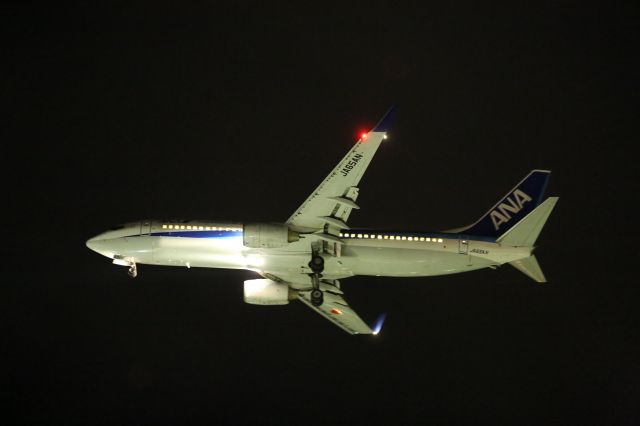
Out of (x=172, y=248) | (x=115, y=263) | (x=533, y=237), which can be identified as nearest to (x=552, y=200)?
(x=533, y=237)

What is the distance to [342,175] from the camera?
156 feet

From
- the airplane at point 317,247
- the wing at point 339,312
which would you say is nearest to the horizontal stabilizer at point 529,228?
the airplane at point 317,247

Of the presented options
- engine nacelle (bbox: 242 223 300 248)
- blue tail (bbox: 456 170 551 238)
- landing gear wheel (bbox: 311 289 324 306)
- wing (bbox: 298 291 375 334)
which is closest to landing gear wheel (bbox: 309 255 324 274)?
landing gear wheel (bbox: 311 289 324 306)

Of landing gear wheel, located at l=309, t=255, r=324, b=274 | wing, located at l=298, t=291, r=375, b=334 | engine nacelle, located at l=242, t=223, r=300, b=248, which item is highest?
engine nacelle, located at l=242, t=223, r=300, b=248

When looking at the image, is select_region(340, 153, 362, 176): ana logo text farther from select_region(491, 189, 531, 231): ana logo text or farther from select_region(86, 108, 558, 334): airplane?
select_region(491, 189, 531, 231): ana logo text

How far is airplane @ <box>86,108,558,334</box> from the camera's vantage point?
49750 millimetres

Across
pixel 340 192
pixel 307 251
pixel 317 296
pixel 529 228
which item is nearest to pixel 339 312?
pixel 317 296

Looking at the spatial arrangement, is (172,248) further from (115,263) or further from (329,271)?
(329,271)

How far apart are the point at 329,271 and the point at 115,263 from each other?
13.0m

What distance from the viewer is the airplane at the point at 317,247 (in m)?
49.8

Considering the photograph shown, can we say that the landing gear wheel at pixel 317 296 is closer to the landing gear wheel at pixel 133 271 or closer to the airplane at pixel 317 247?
the airplane at pixel 317 247

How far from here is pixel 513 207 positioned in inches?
2148

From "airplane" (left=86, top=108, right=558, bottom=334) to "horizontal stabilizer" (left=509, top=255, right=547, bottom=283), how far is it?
0.19ft

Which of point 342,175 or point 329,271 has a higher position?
point 342,175
